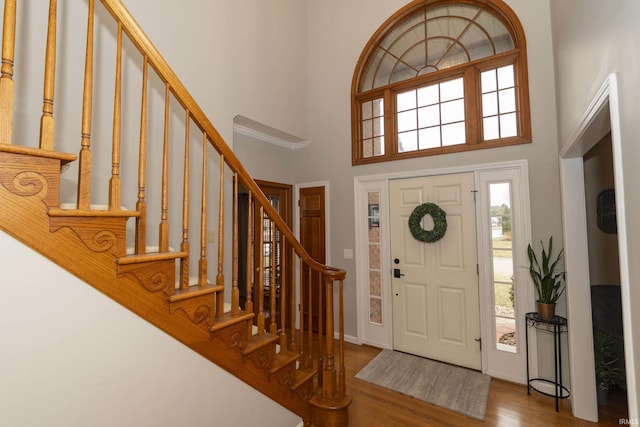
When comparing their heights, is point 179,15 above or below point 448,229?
above

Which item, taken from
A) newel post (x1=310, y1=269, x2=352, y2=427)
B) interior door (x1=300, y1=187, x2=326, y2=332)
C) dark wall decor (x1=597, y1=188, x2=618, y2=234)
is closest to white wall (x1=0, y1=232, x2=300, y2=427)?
newel post (x1=310, y1=269, x2=352, y2=427)

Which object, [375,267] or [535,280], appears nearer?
[535,280]

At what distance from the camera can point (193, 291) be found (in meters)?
1.43

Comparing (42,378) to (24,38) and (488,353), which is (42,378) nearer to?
(24,38)

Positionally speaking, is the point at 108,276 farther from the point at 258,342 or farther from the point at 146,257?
the point at 258,342

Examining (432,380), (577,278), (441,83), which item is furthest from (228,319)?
(441,83)

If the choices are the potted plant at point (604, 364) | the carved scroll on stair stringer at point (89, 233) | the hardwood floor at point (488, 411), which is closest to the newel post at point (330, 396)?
the hardwood floor at point (488, 411)

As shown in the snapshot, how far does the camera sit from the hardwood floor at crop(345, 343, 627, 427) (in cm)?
227

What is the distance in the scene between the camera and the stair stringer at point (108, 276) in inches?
37.8

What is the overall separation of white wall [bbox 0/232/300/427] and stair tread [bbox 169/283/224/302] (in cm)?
15

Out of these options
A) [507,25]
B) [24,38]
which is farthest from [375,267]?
[24,38]

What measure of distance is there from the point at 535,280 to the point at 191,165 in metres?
3.32

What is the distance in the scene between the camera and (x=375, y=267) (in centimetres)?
371

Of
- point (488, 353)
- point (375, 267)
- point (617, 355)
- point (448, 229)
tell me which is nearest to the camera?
point (617, 355)
